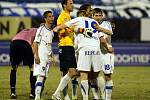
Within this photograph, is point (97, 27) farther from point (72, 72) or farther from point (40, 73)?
point (40, 73)

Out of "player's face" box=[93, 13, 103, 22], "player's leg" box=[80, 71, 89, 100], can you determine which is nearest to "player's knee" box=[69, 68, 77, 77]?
"player's leg" box=[80, 71, 89, 100]

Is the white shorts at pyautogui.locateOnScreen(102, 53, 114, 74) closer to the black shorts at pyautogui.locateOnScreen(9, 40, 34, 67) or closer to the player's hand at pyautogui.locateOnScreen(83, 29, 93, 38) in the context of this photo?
the player's hand at pyautogui.locateOnScreen(83, 29, 93, 38)

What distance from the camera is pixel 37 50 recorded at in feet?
40.3


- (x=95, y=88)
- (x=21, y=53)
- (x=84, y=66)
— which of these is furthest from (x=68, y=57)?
(x=21, y=53)

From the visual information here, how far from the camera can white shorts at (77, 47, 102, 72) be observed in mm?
11336

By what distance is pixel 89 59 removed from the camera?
11344 mm

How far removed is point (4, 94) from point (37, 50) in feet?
7.87

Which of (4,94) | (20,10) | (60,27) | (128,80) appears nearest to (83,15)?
(60,27)

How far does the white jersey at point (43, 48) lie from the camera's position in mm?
12289

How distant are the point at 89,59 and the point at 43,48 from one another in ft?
4.80

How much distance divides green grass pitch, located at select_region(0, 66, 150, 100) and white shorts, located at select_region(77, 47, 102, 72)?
7.69 feet

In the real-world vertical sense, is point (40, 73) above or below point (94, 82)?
above

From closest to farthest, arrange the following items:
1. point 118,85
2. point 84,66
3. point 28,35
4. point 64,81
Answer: point 84,66, point 64,81, point 28,35, point 118,85

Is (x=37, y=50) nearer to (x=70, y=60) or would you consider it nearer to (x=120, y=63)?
(x=70, y=60)
